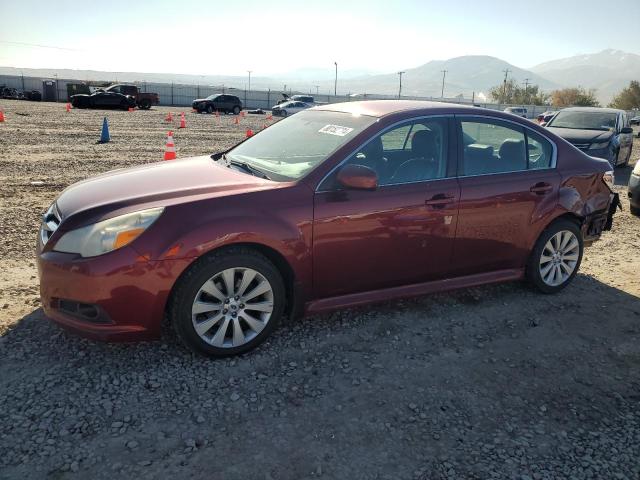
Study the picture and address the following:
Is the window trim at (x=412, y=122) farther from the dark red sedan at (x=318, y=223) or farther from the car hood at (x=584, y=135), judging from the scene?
the car hood at (x=584, y=135)

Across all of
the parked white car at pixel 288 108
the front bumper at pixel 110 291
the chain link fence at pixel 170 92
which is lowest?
the front bumper at pixel 110 291

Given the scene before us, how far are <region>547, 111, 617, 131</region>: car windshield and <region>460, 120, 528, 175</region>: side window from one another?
369 inches

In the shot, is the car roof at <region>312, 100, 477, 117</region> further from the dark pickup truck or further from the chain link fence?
the chain link fence

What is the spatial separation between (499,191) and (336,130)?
147cm

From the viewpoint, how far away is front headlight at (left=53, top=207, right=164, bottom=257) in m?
3.10

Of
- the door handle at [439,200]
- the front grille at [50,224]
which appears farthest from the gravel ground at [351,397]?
the door handle at [439,200]

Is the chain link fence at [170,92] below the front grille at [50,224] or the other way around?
the other way around

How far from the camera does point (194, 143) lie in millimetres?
15828

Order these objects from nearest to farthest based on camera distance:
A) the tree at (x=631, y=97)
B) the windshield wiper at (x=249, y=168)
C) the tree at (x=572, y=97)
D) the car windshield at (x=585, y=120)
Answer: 1. the windshield wiper at (x=249, y=168)
2. the car windshield at (x=585, y=120)
3. the tree at (x=631, y=97)
4. the tree at (x=572, y=97)

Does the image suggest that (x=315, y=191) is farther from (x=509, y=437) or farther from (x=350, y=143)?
(x=509, y=437)

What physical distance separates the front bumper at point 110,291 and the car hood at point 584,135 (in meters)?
10.6

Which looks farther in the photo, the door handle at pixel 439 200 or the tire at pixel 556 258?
the tire at pixel 556 258

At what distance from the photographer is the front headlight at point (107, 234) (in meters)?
3.10

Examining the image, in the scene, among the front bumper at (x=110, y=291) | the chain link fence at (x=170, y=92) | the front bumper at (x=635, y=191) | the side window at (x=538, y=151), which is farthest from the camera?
the chain link fence at (x=170, y=92)
